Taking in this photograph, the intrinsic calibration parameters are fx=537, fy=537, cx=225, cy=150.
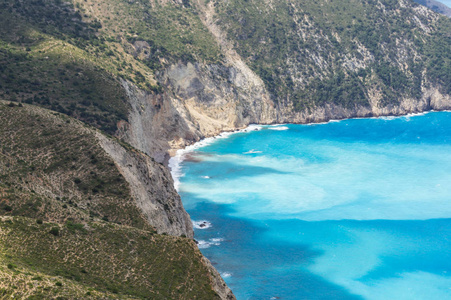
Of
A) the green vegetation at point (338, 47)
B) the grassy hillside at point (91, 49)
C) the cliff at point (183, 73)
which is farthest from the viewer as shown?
the green vegetation at point (338, 47)

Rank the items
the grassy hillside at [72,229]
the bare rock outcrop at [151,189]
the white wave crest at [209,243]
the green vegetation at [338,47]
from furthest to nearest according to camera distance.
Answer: the green vegetation at [338,47] < the white wave crest at [209,243] < the bare rock outcrop at [151,189] < the grassy hillside at [72,229]

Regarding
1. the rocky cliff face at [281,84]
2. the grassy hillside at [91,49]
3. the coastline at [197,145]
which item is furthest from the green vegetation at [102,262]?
the rocky cliff face at [281,84]

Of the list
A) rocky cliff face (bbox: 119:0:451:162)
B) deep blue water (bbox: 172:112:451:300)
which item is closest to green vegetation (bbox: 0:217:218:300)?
deep blue water (bbox: 172:112:451:300)

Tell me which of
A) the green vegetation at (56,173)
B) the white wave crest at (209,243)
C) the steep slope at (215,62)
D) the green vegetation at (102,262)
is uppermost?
the steep slope at (215,62)

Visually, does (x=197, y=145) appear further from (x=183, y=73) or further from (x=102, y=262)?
(x=102, y=262)

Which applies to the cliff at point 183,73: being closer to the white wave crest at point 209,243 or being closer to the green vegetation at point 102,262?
the green vegetation at point 102,262

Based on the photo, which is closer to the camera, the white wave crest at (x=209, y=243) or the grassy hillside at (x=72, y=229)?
the grassy hillside at (x=72, y=229)

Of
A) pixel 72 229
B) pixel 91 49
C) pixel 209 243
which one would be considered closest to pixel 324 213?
pixel 209 243
